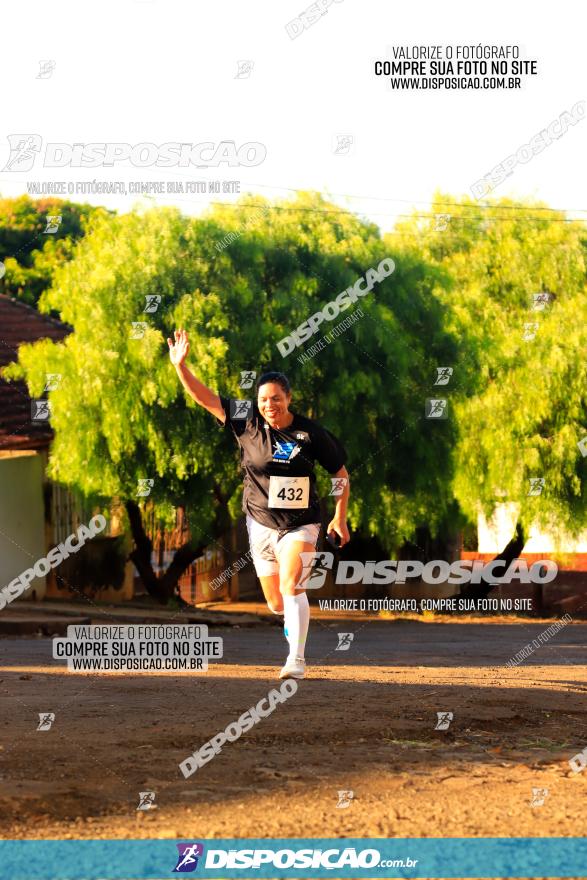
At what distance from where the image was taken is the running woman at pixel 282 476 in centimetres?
930

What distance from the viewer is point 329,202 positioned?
26.2 m

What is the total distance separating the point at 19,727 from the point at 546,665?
9018 millimetres

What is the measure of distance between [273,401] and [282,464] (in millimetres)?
453

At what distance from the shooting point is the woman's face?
9.21 meters

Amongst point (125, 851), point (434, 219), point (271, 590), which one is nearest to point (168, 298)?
point (271, 590)
